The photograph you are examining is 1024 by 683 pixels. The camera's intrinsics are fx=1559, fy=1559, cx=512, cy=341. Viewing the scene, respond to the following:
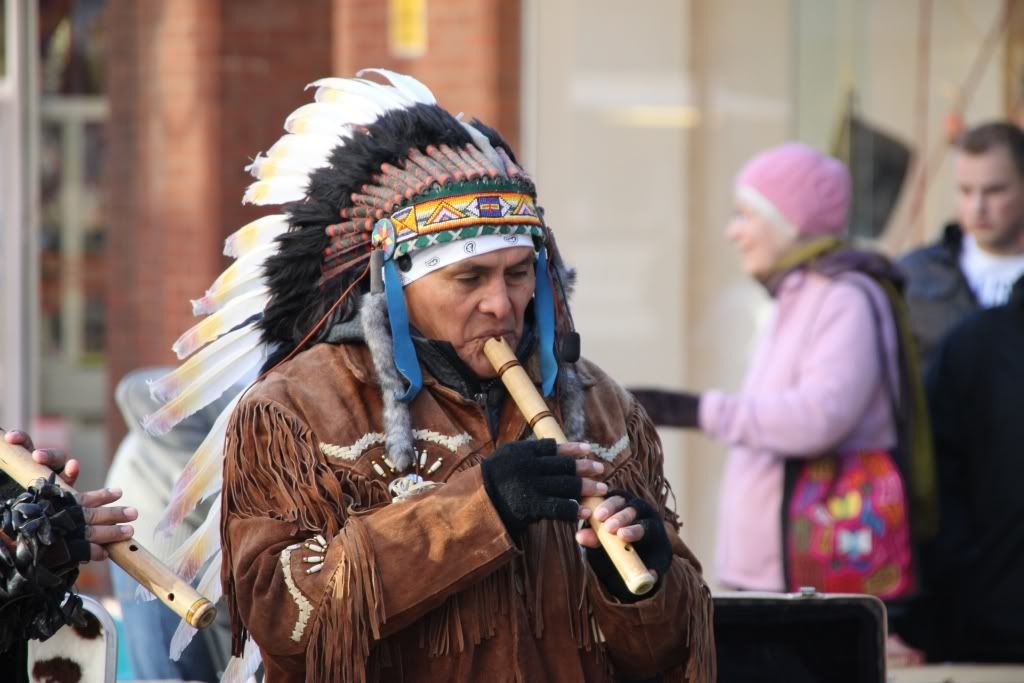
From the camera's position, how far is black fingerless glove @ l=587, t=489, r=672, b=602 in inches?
102

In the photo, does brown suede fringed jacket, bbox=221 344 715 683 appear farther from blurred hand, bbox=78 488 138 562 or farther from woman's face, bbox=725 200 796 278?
woman's face, bbox=725 200 796 278

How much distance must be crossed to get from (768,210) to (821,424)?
72 centimetres

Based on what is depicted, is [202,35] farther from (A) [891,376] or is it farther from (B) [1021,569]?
(B) [1021,569]

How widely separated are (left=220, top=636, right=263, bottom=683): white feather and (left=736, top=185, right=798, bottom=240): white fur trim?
2.28 m

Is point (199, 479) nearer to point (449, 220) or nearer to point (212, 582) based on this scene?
point (212, 582)

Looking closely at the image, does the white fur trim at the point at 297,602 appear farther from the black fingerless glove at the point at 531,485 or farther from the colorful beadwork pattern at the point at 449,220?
the colorful beadwork pattern at the point at 449,220

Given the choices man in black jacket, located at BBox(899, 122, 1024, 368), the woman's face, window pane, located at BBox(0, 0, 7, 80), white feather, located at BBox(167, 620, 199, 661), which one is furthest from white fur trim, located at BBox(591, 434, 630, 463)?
window pane, located at BBox(0, 0, 7, 80)

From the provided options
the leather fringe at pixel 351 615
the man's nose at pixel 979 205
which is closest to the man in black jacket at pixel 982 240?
the man's nose at pixel 979 205

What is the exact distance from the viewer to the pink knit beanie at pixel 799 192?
4.59 meters

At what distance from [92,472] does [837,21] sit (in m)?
4.15

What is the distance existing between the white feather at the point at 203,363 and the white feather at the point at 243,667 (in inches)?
19.8

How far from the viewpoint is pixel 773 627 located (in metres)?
3.35

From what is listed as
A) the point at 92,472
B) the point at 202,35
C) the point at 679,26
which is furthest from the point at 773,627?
the point at 92,472

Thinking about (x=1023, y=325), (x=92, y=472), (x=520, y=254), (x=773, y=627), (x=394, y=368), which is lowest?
(x=92, y=472)
